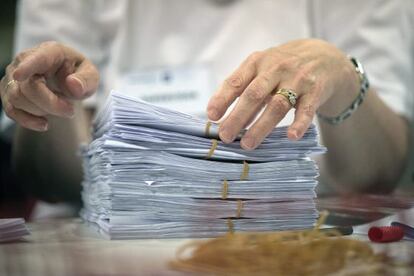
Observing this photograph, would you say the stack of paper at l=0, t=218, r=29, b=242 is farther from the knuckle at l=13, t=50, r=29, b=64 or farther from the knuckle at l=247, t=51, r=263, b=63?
the knuckle at l=247, t=51, r=263, b=63

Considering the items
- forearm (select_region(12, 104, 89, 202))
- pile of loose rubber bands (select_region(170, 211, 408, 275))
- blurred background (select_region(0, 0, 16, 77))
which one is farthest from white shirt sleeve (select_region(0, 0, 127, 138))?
pile of loose rubber bands (select_region(170, 211, 408, 275))

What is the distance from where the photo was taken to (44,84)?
2.40 feet

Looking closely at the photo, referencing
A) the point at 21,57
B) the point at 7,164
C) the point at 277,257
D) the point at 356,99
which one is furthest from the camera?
the point at 7,164

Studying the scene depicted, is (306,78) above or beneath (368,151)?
above

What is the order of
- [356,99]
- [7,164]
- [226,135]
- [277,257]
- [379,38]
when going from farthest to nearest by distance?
[7,164] < [379,38] < [356,99] < [226,135] < [277,257]

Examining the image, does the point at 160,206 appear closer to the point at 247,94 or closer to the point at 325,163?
the point at 247,94

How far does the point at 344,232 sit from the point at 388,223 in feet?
0.21

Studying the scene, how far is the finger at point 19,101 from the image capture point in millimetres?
737

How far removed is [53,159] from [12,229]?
596 mm

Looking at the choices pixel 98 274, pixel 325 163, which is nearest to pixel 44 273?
pixel 98 274

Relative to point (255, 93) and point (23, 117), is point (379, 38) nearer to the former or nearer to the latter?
point (255, 93)

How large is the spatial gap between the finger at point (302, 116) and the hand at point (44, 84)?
273 mm

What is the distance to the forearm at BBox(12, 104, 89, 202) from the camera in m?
1.19

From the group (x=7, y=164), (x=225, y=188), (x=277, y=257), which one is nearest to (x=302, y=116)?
(x=225, y=188)
